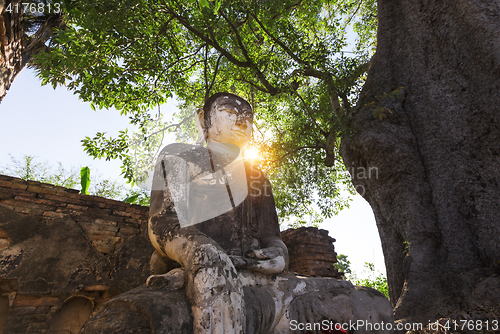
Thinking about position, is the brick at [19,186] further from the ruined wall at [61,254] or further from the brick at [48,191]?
the brick at [48,191]

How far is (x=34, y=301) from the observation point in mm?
2703

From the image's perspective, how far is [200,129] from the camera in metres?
2.54

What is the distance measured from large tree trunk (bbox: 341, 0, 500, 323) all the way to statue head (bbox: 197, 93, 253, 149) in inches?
56.6

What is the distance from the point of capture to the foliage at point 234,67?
397 cm

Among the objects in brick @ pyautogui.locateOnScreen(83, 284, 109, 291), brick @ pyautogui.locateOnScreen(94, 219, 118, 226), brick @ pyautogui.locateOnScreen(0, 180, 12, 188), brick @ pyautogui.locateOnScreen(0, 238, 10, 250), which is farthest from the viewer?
brick @ pyautogui.locateOnScreen(94, 219, 118, 226)

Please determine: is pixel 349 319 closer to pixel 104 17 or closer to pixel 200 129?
pixel 200 129

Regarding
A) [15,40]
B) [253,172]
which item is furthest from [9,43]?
[253,172]

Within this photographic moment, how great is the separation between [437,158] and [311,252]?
232 cm

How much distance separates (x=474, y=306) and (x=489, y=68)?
200cm

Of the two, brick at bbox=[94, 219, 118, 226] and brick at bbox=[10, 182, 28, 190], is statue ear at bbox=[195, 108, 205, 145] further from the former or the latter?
brick at bbox=[10, 182, 28, 190]

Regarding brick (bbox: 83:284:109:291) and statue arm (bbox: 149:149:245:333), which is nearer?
statue arm (bbox: 149:149:245:333)

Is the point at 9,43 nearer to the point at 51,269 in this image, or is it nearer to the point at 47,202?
the point at 47,202

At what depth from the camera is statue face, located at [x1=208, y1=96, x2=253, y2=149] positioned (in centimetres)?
233

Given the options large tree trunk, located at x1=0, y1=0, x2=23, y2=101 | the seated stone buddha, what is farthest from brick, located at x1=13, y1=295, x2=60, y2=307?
large tree trunk, located at x1=0, y1=0, x2=23, y2=101
